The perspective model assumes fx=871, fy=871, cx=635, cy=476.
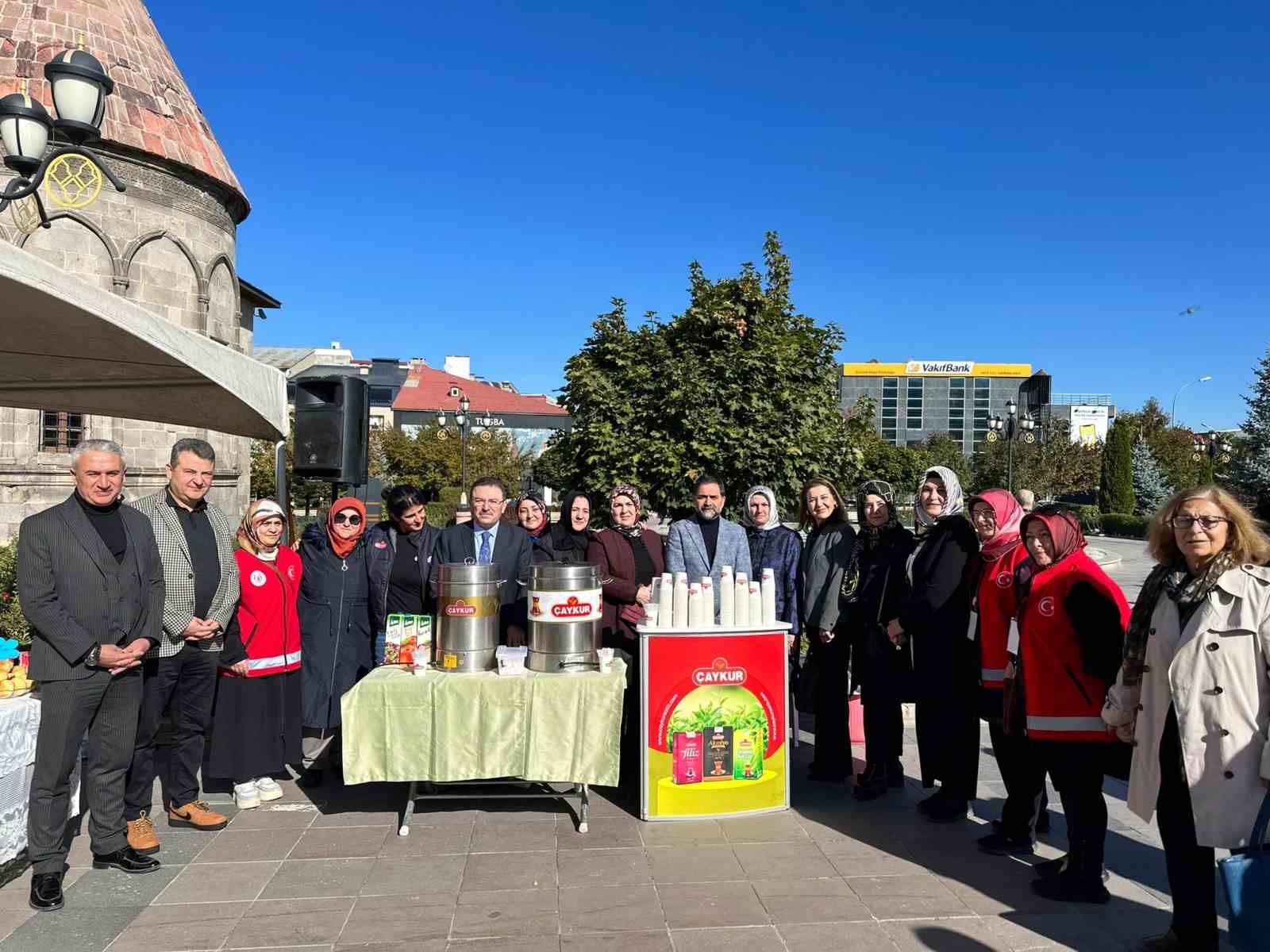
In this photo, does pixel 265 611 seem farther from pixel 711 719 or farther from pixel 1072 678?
pixel 1072 678

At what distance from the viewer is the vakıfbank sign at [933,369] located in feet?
326

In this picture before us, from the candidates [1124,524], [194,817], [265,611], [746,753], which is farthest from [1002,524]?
[1124,524]

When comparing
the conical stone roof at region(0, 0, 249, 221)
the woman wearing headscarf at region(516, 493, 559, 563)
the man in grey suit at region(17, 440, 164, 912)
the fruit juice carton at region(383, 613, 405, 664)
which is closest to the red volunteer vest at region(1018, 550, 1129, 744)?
the fruit juice carton at region(383, 613, 405, 664)

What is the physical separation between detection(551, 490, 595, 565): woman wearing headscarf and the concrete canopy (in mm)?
2422

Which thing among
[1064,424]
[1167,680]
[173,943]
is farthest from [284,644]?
[1064,424]

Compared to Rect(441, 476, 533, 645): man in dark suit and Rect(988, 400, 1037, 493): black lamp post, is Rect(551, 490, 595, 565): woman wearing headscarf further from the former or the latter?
Rect(988, 400, 1037, 493): black lamp post

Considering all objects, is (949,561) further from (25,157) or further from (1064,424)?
(1064,424)

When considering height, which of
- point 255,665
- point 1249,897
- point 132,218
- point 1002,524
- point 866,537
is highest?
point 132,218

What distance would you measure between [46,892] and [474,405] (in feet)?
261

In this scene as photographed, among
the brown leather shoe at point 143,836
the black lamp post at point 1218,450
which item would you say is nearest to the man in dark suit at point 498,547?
the brown leather shoe at point 143,836

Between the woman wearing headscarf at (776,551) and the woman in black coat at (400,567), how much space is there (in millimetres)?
2201

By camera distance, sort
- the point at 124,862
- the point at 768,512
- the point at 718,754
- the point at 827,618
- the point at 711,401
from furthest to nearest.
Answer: the point at 711,401 < the point at 768,512 < the point at 827,618 < the point at 718,754 < the point at 124,862

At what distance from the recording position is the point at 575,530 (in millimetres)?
6793

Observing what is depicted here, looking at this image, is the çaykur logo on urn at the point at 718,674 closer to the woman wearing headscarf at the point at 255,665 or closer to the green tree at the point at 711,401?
the woman wearing headscarf at the point at 255,665
